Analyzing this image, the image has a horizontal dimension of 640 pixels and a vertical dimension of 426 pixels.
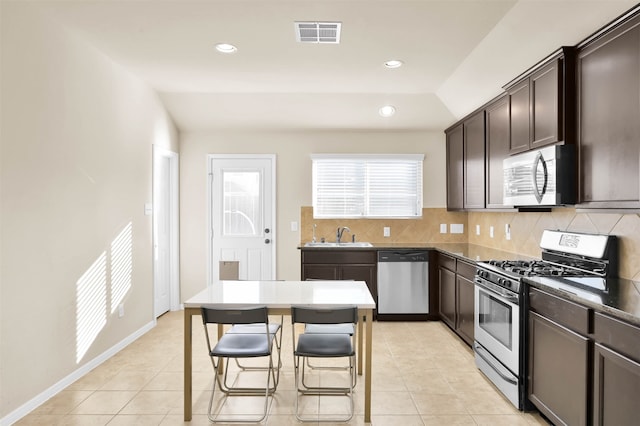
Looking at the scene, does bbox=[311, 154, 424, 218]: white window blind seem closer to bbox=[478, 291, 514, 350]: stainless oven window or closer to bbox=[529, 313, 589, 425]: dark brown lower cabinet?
bbox=[478, 291, 514, 350]: stainless oven window

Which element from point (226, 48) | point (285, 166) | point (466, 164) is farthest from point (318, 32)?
point (285, 166)

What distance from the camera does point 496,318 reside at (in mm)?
3285

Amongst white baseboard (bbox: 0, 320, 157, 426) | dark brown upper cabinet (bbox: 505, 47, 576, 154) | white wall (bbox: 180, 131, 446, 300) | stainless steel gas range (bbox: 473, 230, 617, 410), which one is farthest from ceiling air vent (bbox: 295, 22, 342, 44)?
white baseboard (bbox: 0, 320, 157, 426)

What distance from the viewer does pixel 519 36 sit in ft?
10.5

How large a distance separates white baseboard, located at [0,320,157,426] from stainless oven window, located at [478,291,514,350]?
10.8ft

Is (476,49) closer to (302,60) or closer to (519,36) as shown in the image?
(519,36)

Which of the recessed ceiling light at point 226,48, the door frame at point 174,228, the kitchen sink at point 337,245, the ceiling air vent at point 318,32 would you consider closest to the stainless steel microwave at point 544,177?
the ceiling air vent at point 318,32

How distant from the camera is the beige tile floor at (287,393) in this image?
2859 mm

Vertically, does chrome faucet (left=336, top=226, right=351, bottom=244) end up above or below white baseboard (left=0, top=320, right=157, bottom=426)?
above

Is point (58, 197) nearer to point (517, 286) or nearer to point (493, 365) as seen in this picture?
point (517, 286)

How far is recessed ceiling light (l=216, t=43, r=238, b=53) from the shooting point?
361 centimetres

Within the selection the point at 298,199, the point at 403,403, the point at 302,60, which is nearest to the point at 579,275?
the point at 403,403

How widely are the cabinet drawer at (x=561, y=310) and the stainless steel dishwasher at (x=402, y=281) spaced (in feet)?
7.88

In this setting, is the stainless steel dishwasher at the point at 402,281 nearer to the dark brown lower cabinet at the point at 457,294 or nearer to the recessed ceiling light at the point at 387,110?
the dark brown lower cabinet at the point at 457,294
